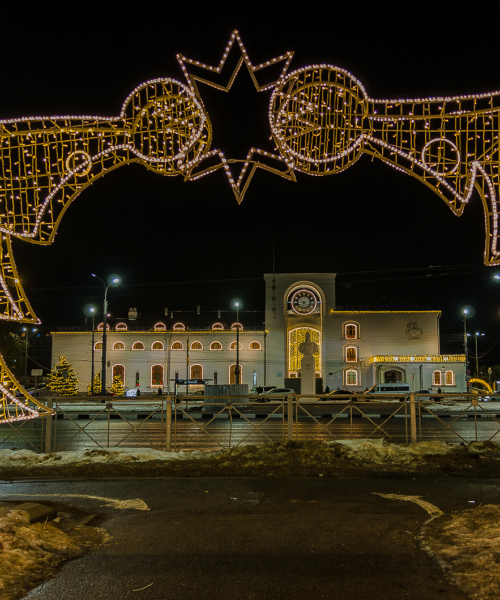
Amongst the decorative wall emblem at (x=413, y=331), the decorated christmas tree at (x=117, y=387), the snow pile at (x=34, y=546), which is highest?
the decorative wall emblem at (x=413, y=331)

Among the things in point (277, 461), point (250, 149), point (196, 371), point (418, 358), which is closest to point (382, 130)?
point (250, 149)

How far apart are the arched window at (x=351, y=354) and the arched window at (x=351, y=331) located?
100 centimetres

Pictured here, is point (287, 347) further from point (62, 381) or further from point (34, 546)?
point (34, 546)

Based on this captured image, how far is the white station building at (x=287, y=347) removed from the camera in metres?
48.3

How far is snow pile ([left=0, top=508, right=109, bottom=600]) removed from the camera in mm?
4461

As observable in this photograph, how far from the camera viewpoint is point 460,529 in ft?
18.8

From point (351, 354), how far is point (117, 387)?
22.9 m

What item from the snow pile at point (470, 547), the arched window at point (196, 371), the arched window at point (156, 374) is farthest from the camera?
the arched window at point (156, 374)

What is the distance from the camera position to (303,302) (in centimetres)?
5153

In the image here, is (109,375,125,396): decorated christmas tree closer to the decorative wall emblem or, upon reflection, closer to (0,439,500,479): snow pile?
the decorative wall emblem

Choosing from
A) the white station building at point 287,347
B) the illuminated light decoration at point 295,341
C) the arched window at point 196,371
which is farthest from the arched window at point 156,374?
the illuminated light decoration at point 295,341

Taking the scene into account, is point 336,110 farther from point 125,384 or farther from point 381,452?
point 125,384

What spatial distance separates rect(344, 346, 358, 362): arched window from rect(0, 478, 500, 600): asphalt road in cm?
4280

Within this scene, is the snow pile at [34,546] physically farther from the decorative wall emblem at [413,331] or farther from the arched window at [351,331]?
the decorative wall emblem at [413,331]
